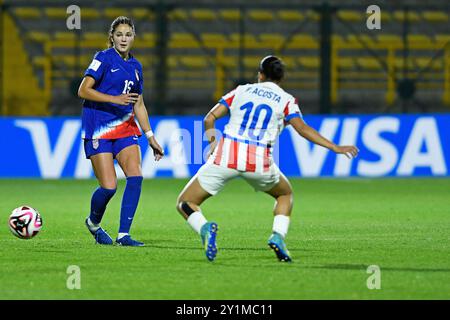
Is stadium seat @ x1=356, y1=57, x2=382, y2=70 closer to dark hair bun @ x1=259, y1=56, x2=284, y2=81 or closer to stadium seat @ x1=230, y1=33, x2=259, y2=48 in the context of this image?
stadium seat @ x1=230, y1=33, x2=259, y2=48

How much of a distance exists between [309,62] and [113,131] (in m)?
15.6

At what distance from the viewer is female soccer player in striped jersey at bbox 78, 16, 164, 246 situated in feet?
35.4

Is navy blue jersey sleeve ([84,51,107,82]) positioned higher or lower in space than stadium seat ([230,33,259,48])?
higher

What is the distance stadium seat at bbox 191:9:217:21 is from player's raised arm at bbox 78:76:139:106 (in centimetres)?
1583

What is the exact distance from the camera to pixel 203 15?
26406 mm

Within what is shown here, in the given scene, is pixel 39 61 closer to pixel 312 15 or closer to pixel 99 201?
pixel 312 15

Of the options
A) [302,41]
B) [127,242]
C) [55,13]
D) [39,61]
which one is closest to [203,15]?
[302,41]

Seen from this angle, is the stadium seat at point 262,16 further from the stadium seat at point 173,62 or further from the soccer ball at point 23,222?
the soccer ball at point 23,222

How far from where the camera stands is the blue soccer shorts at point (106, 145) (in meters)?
10.9

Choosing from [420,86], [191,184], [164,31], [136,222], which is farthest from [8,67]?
[191,184]

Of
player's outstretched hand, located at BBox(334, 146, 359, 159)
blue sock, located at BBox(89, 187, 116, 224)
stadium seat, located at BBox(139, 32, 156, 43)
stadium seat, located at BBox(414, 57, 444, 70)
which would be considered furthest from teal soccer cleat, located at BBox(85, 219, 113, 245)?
stadium seat, located at BBox(414, 57, 444, 70)

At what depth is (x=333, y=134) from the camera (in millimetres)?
20906

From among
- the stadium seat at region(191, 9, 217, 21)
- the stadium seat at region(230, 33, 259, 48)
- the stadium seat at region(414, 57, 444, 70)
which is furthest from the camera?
the stadium seat at region(191, 9, 217, 21)

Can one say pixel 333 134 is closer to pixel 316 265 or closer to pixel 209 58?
pixel 209 58
